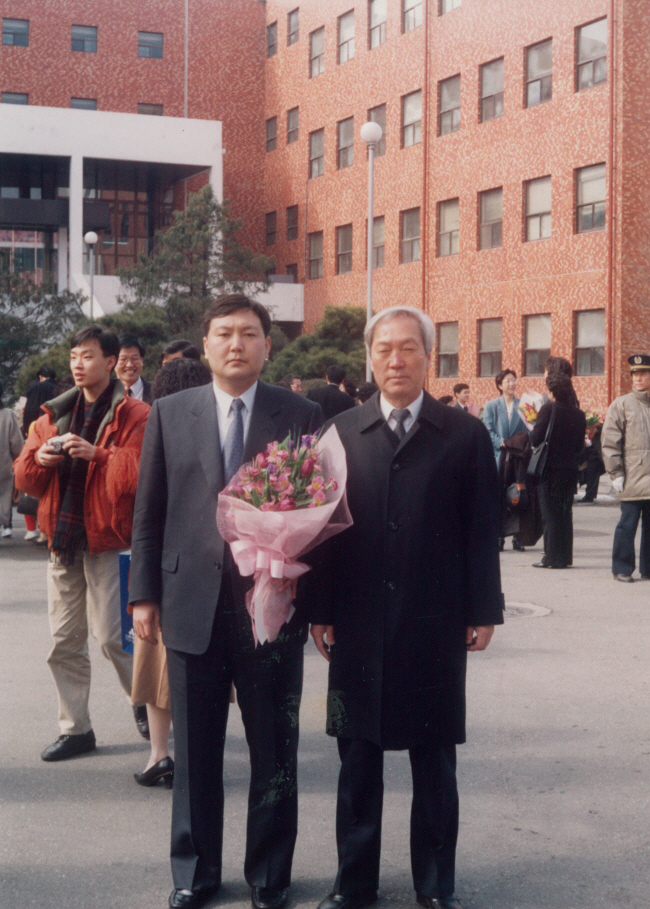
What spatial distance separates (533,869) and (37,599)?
677 centimetres

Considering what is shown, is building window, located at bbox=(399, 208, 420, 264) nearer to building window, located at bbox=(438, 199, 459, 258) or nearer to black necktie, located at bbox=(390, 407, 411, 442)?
building window, located at bbox=(438, 199, 459, 258)

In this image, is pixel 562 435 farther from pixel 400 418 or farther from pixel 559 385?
pixel 400 418

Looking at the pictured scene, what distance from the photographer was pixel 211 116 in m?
47.9

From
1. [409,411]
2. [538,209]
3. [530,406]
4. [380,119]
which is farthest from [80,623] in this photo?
[380,119]

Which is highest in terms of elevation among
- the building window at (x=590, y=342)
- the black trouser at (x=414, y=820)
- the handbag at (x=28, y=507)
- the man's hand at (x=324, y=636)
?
the building window at (x=590, y=342)

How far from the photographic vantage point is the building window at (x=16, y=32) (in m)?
46.9

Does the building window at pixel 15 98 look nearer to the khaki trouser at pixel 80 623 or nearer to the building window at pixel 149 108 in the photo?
the building window at pixel 149 108

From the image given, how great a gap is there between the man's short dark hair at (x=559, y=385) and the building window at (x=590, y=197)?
1869 centimetres

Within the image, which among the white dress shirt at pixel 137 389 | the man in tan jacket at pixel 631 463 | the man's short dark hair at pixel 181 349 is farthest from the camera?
the man in tan jacket at pixel 631 463

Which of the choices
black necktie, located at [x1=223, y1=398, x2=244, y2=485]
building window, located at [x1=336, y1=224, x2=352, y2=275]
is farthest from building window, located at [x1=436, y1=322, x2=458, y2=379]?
black necktie, located at [x1=223, y1=398, x2=244, y2=485]

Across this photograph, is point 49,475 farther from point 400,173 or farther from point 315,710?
point 400,173

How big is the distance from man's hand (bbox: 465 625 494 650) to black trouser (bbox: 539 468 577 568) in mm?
8389

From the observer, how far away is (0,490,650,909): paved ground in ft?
13.5

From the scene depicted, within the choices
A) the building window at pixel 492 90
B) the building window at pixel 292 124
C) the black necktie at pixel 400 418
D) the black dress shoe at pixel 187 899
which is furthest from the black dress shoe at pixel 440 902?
the building window at pixel 292 124
